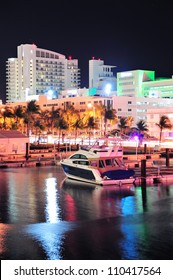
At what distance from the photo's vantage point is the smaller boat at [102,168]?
30.7m

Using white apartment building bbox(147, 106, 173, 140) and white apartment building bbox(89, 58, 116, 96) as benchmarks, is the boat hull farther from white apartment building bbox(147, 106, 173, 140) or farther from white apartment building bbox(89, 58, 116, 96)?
white apartment building bbox(89, 58, 116, 96)

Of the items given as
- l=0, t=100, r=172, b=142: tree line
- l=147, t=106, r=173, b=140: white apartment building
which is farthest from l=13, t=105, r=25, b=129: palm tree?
l=147, t=106, r=173, b=140: white apartment building

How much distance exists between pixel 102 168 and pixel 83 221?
1065 centimetres

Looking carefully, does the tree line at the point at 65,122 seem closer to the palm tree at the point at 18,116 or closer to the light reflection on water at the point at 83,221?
the palm tree at the point at 18,116

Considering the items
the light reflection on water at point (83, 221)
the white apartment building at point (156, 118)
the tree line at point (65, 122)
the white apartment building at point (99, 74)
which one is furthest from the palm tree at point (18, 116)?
the white apartment building at point (99, 74)

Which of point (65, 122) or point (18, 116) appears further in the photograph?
point (65, 122)

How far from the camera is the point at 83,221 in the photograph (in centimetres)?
2066

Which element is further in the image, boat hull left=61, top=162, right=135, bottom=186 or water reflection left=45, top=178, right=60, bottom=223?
boat hull left=61, top=162, right=135, bottom=186

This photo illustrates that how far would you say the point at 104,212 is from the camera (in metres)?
22.8

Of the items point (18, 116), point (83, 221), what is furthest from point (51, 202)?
point (18, 116)

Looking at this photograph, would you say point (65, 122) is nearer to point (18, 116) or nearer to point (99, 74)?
point (18, 116)

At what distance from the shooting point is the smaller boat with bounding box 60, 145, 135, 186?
3070 cm

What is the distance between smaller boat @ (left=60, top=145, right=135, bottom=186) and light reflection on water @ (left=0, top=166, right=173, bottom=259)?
754 mm
